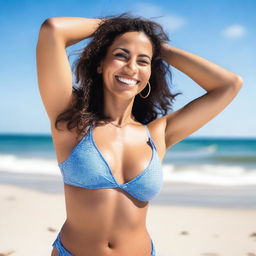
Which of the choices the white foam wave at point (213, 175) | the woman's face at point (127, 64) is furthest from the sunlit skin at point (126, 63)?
the white foam wave at point (213, 175)

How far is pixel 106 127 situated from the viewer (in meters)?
2.58

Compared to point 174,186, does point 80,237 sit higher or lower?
higher

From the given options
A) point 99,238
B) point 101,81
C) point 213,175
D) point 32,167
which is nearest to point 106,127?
point 101,81

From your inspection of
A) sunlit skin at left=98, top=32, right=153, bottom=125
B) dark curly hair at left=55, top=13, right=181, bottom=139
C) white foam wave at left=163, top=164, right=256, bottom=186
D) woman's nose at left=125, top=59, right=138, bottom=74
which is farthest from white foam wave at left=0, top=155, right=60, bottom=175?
woman's nose at left=125, top=59, right=138, bottom=74

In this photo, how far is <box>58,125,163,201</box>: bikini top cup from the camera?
2309 millimetres

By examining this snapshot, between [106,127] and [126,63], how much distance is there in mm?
421

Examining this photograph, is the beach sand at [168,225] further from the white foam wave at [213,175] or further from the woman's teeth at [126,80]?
the white foam wave at [213,175]

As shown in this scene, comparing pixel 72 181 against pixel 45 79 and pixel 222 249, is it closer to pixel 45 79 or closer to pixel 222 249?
pixel 45 79

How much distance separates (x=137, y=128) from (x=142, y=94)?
1.03 feet

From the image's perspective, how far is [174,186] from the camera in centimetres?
1120

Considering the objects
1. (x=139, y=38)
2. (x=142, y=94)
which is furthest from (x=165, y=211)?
(x=139, y=38)

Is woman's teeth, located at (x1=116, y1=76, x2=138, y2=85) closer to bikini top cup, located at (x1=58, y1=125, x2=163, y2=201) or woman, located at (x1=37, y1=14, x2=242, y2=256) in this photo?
woman, located at (x1=37, y1=14, x2=242, y2=256)

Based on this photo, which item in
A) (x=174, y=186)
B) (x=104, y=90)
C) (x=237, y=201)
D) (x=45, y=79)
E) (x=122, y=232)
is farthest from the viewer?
(x=174, y=186)

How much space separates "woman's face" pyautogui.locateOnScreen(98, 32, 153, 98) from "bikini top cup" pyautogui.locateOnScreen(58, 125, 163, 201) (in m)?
0.32
